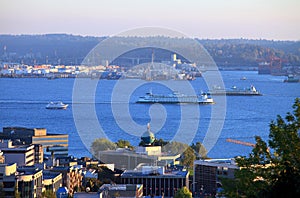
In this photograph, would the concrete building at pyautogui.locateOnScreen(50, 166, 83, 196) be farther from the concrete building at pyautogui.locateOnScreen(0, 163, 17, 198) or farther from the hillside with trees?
the hillside with trees

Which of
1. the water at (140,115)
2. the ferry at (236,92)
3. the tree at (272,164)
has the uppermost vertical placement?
the tree at (272,164)

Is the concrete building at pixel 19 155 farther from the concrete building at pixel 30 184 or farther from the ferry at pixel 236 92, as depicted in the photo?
the ferry at pixel 236 92

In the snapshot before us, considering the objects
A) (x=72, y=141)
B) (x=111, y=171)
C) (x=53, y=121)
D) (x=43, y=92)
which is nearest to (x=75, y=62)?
(x=43, y=92)

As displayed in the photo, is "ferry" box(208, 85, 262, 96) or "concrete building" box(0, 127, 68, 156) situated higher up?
"ferry" box(208, 85, 262, 96)

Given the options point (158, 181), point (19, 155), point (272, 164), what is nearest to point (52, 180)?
point (158, 181)

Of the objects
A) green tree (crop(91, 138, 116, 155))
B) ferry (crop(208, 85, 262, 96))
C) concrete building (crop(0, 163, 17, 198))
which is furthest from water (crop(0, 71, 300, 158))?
concrete building (crop(0, 163, 17, 198))

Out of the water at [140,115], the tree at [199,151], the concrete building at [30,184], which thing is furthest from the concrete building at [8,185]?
the water at [140,115]

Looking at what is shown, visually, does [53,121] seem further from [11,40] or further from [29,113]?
[11,40]
